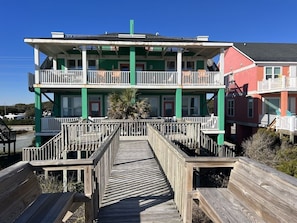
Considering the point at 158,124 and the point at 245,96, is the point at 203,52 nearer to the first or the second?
the point at 245,96

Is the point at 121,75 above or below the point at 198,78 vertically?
above

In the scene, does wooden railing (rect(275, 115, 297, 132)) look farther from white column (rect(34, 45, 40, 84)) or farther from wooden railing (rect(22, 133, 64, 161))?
white column (rect(34, 45, 40, 84))

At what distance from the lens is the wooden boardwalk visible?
3.75m

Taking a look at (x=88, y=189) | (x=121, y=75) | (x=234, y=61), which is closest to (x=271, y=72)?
(x=234, y=61)

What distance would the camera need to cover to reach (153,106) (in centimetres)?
1880

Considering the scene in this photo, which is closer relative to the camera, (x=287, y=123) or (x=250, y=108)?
(x=287, y=123)

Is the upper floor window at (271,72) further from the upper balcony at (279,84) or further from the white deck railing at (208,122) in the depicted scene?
the white deck railing at (208,122)

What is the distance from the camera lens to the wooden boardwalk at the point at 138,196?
375 centimetres

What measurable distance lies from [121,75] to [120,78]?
0.75 ft

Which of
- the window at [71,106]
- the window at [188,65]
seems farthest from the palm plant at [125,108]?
the window at [188,65]

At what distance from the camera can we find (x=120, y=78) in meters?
15.7

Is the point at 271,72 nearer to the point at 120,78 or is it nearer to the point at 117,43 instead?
the point at 120,78

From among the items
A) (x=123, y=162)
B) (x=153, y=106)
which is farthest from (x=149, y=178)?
(x=153, y=106)

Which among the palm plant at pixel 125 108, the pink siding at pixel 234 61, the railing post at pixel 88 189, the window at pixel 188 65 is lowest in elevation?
the railing post at pixel 88 189
